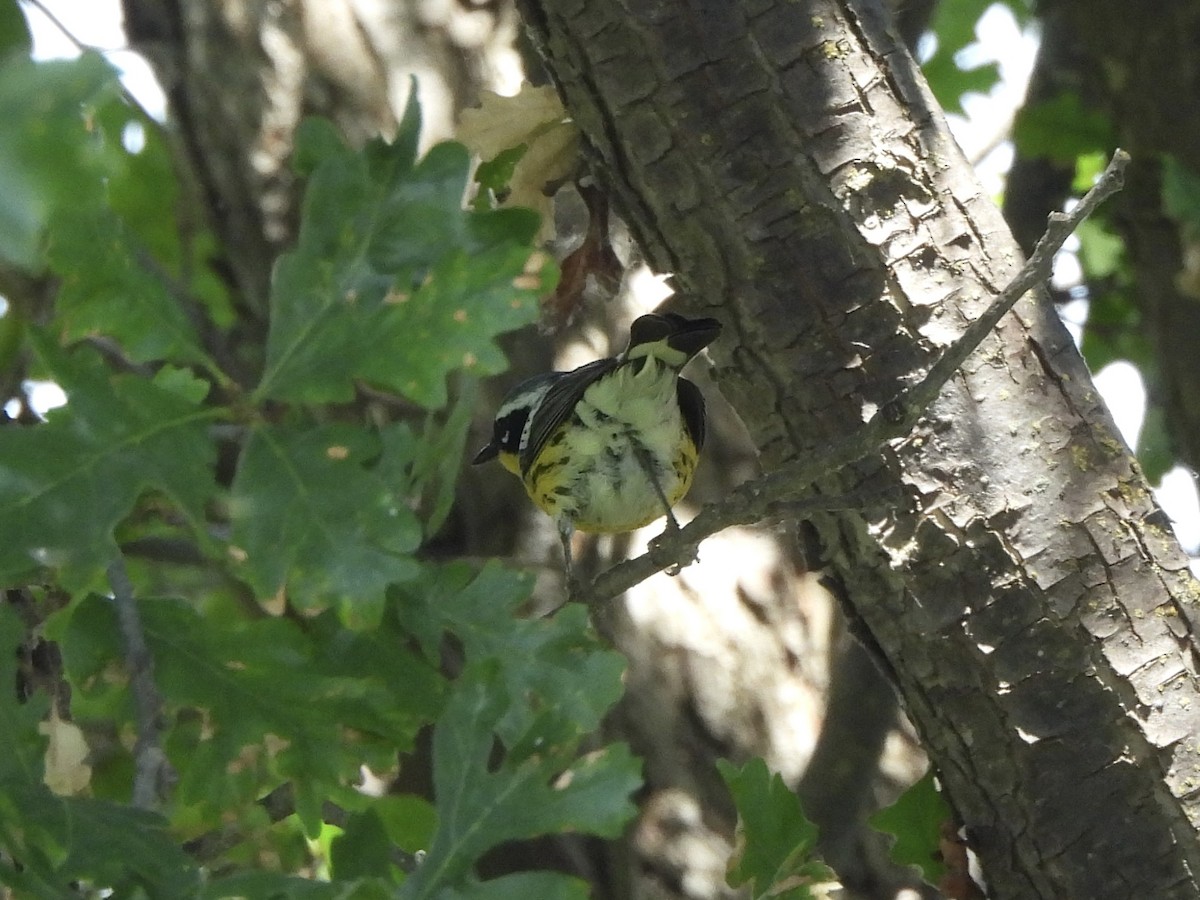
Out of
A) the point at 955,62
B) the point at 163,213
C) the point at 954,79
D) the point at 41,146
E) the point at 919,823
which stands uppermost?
the point at 163,213

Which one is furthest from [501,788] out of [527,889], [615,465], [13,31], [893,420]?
[615,465]

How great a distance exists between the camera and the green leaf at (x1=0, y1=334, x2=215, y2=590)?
128 cm

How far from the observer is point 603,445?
3.22 m

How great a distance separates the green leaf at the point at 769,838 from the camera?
1.77 meters

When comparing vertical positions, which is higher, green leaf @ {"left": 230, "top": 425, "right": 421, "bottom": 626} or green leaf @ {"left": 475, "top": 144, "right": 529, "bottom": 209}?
green leaf @ {"left": 475, "top": 144, "right": 529, "bottom": 209}

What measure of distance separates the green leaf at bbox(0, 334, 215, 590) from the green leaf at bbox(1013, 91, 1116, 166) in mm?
2603

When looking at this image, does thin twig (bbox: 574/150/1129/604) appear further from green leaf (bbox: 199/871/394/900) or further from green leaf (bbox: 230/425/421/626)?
green leaf (bbox: 199/871/394/900)

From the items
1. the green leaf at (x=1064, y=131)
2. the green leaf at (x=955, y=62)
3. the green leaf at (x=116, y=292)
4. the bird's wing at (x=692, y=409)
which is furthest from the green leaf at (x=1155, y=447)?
the green leaf at (x=116, y=292)

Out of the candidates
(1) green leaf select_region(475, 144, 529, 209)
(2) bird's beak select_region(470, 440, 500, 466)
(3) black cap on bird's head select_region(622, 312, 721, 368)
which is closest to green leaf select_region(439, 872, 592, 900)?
(3) black cap on bird's head select_region(622, 312, 721, 368)

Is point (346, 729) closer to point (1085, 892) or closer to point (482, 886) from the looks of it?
point (482, 886)

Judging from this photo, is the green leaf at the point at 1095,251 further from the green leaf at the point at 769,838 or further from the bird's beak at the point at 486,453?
the green leaf at the point at 769,838

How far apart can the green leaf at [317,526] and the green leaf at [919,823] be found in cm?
124

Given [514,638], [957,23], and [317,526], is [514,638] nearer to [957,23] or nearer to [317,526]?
[317,526]

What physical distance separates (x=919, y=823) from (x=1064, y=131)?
189cm
